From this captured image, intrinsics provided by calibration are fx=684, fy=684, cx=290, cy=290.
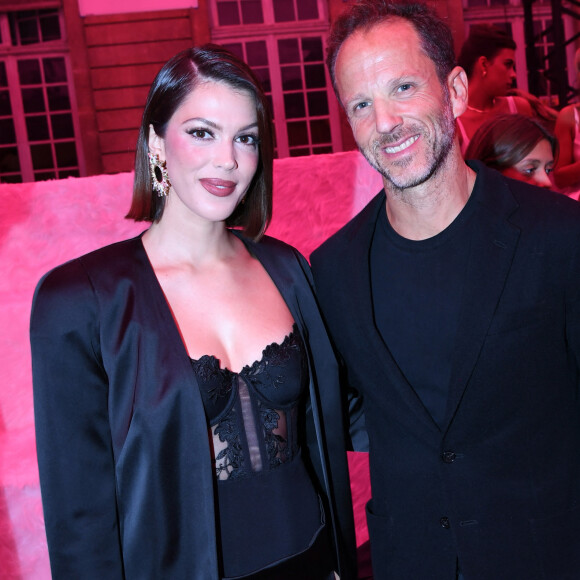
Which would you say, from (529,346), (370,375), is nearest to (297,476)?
(370,375)

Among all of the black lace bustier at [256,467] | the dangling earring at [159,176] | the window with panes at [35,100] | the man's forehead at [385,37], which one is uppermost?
the window with panes at [35,100]

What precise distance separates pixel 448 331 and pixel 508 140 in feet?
3.51

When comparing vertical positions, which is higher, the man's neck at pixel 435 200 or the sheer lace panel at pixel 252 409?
the man's neck at pixel 435 200

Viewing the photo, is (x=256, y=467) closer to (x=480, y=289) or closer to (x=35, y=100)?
(x=480, y=289)

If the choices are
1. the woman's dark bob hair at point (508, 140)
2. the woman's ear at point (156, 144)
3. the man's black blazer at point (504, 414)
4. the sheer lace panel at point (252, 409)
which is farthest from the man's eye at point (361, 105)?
the woman's dark bob hair at point (508, 140)

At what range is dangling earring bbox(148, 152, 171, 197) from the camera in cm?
179

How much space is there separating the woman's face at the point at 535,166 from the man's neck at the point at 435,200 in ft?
2.54

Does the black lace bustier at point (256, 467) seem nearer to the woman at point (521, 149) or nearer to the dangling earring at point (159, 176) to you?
the dangling earring at point (159, 176)

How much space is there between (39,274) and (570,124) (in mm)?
2679

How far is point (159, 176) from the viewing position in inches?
71.6

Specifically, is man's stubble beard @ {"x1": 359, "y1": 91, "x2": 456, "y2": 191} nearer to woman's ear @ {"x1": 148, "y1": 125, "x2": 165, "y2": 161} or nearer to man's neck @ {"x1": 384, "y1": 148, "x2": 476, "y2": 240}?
man's neck @ {"x1": 384, "y1": 148, "x2": 476, "y2": 240}

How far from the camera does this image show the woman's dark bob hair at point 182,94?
1.70 m

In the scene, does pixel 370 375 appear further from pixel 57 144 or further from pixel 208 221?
pixel 57 144

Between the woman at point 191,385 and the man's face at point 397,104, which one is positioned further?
the man's face at point 397,104
